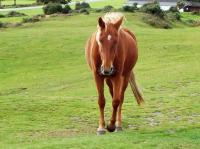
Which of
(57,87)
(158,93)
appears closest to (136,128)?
(158,93)

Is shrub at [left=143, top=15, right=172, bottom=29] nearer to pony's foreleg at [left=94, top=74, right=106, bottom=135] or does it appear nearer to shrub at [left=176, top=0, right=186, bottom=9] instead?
shrub at [left=176, top=0, right=186, bottom=9]

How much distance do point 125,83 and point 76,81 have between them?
14.9 m

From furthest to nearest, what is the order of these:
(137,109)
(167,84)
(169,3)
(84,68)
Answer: (169,3) → (84,68) → (167,84) → (137,109)

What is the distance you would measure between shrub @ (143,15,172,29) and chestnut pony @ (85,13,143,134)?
43942 mm

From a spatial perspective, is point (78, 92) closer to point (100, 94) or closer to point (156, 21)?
point (100, 94)

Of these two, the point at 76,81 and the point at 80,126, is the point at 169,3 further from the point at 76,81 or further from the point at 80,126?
the point at 80,126

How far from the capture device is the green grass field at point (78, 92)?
34.0 feet

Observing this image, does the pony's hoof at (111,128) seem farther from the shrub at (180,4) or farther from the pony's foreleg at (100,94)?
the shrub at (180,4)

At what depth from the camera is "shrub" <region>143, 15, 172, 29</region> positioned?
55.2 metres

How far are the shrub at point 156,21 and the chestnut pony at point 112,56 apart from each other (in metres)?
43.9

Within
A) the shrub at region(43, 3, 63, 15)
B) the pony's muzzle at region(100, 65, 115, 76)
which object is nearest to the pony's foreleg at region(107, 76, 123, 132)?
the pony's muzzle at region(100, 65, 115, 76)

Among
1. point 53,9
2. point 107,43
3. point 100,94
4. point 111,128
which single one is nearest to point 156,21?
point 53,9

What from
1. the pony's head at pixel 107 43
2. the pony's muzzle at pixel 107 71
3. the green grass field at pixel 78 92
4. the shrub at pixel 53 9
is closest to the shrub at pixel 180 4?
the shrub at pixel 53 9

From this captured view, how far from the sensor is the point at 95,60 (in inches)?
401
